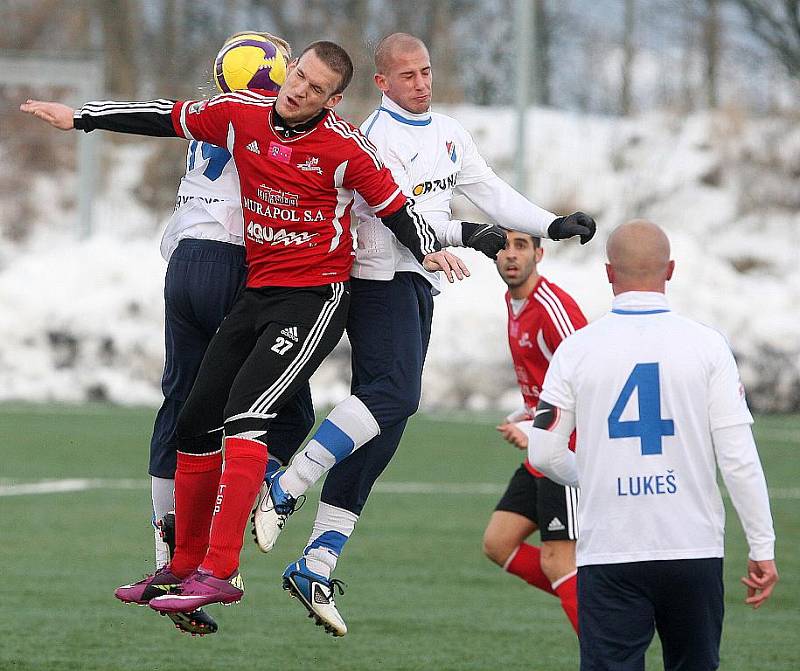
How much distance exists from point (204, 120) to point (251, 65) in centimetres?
49

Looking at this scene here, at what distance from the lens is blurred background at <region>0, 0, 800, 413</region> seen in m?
20.9

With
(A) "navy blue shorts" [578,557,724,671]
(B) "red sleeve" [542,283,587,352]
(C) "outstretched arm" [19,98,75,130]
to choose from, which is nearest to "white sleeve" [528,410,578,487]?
(A) "navy blue shorts" [578,557,724,671]

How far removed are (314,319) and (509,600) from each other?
4.34 m

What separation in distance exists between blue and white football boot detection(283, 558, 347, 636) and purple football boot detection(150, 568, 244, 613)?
1.17 feet

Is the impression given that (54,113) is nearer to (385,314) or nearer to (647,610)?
(385,314)

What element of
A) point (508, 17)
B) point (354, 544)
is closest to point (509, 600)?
point (354, 544)

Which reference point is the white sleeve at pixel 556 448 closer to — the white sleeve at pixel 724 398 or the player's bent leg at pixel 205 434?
the white sleeve at pixel 724 398

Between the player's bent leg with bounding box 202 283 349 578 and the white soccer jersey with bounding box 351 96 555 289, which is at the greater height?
the white soccer jersey with bounding box 351 96 555 289

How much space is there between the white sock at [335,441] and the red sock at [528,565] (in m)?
2.60

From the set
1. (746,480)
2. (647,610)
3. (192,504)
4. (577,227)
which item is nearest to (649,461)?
(746,480)

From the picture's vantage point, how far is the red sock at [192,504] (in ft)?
21.7

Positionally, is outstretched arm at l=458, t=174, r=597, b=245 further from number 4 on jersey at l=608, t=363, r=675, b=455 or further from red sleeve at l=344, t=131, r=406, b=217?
number 4 on jersey at l=608, t=363, r=675, b=455

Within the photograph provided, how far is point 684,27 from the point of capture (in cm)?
3378

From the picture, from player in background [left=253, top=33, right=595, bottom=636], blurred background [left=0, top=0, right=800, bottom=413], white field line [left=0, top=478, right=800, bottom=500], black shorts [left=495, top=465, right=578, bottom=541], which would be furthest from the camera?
blurred background [left=0, top=0, right=800, bottom=413]
